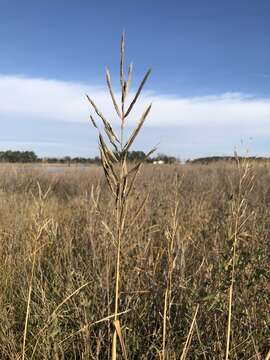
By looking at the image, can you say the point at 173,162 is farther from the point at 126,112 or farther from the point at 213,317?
the point at 126,112

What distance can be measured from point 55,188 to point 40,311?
11.2 m

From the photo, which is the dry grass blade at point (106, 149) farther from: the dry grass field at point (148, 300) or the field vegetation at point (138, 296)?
the dry grass field at point (148, 300)

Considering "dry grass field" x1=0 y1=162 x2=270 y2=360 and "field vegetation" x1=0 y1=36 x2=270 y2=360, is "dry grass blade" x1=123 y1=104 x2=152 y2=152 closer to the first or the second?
"field vegetation" x1=0 y1=36 x2=270 y2=360

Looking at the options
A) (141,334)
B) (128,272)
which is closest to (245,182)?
(141,334)

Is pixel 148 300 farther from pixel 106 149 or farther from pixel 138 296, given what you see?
pixel 106 149

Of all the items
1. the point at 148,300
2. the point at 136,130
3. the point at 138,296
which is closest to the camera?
the point at 136,130

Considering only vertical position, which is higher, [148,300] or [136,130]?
[136,130]

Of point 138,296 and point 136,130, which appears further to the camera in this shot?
point 138,296

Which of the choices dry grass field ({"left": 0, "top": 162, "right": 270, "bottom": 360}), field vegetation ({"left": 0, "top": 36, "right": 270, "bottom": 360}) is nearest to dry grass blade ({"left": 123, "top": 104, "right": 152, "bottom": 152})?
field vegetation ({"left": 0, "top": 36, "right": 270, "bottom": 360})

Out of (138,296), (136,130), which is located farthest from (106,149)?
(138,296)

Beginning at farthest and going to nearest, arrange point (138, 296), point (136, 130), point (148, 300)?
point (148, 300), point (138, 296), point (136, 130)

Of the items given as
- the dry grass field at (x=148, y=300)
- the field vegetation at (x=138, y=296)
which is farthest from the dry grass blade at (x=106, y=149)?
the dry grass field at (x=148, y=300)

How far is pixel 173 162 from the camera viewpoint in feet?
57.5

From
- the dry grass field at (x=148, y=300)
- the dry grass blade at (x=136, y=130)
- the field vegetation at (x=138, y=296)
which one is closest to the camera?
the dry grass blade at (x=136, y=130)
